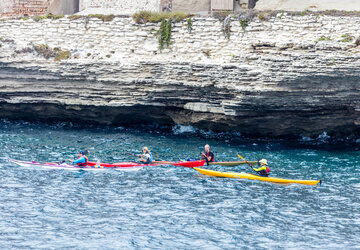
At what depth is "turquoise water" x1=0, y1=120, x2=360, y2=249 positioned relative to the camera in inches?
480

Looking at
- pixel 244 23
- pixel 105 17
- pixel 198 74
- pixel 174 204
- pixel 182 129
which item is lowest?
pixel 174 204

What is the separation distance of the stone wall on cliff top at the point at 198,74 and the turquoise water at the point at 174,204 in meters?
2.26

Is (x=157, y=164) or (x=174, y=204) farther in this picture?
(x=157, y=164)

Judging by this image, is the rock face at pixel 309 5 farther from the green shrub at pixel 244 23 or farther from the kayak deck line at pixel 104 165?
the kayak deck line at pixel 104 165

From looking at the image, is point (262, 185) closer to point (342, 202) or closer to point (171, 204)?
point (342, 202)

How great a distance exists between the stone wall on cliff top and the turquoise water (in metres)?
2.26

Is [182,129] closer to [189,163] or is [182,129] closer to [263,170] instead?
[189,163]

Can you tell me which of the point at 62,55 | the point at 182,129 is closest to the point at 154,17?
the point at 62,55

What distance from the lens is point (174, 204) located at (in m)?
14.7

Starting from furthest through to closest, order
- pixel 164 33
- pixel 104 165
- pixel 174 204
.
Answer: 1. pixel 164 33
2. pixel 104 165
3. pixel 174 204

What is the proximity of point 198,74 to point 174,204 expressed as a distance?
857 cm

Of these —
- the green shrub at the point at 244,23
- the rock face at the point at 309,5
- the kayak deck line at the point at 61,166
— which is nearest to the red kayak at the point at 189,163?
the kayak deck line at the point at 61,166

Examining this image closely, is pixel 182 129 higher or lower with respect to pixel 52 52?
lower

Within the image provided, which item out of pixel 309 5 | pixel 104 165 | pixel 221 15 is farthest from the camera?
pixel 309 5
